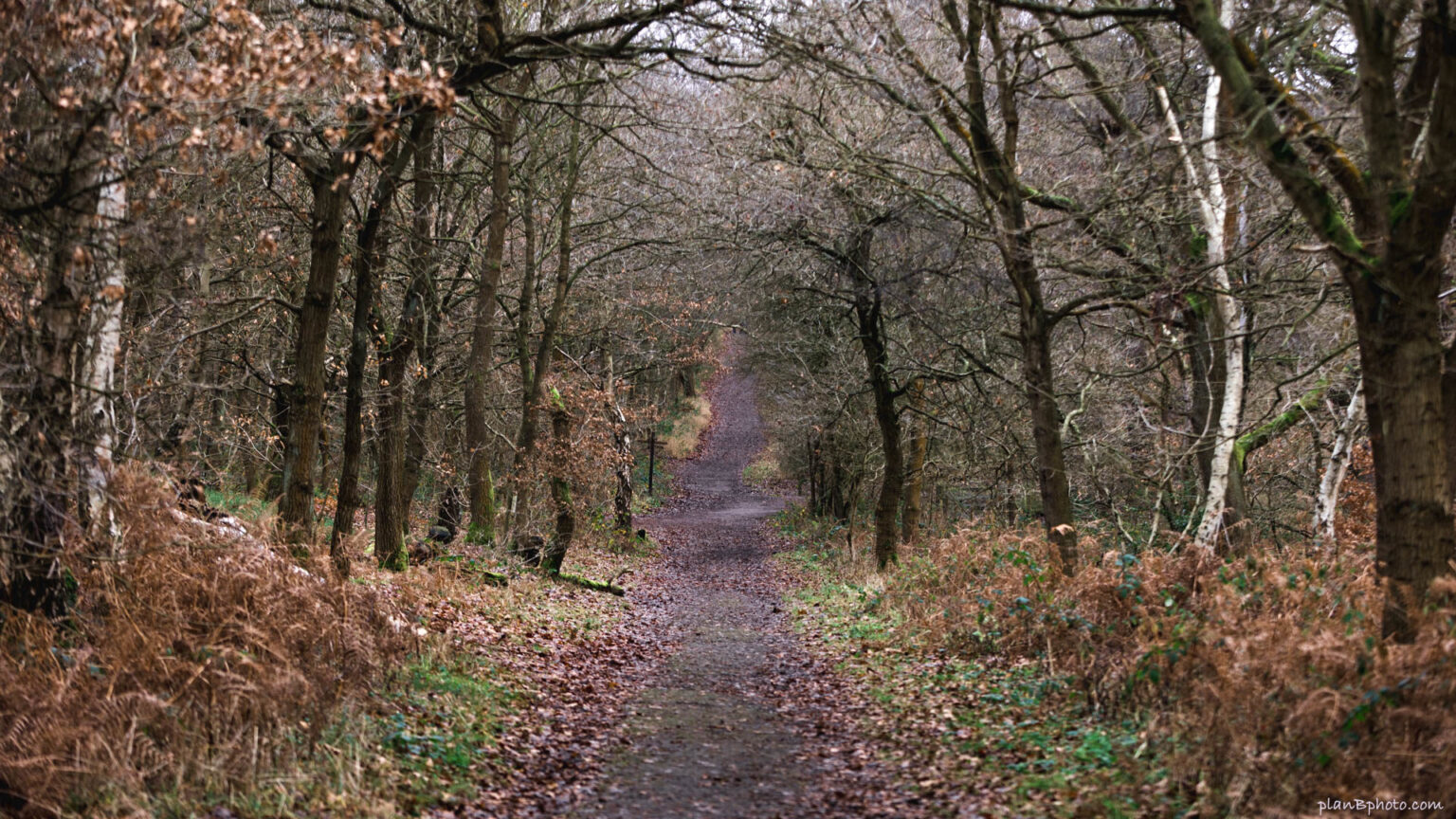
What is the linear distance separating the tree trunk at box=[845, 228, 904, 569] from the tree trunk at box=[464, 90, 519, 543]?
18.9 ft

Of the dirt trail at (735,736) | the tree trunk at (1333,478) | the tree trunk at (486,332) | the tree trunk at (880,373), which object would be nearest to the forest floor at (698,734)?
the dirt trail at (735,736)

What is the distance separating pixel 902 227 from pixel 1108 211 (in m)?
5.10

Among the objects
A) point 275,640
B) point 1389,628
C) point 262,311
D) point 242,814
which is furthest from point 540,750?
point 262,311

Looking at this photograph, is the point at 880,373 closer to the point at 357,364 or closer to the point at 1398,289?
the point at 357,364

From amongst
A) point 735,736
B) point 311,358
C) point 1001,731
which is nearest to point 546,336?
point 311,358

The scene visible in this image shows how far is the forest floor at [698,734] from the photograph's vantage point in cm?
591

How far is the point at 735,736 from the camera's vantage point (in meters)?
7.61

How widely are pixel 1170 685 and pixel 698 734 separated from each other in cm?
358

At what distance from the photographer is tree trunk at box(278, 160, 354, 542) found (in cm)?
834

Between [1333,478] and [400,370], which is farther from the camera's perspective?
[400,370]

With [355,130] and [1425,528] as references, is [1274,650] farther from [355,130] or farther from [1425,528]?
[355,130]

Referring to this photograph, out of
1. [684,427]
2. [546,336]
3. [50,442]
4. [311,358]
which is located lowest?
[50,442]

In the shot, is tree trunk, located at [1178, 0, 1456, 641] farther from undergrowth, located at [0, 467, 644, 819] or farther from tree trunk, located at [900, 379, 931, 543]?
tree trunk, located at [900, 379, 931, 543]

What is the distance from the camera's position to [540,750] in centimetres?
680
